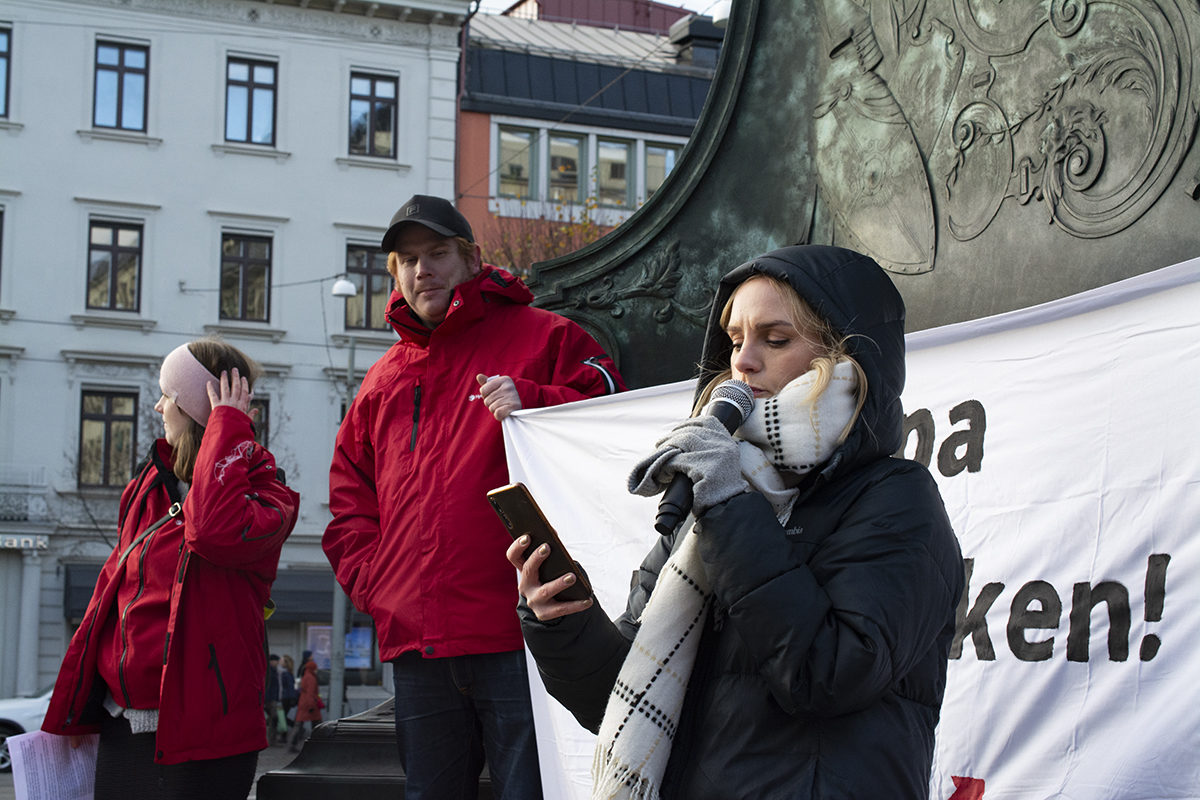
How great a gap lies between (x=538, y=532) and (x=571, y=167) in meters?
27.0

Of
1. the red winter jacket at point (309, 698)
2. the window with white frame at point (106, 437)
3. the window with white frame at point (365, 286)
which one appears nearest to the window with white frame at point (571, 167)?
the window with white frame at point (365, 286)

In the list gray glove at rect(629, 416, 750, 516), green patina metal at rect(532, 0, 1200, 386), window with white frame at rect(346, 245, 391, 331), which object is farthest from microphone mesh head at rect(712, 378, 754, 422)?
window with white frame at rect(346, 245, 391, 331)

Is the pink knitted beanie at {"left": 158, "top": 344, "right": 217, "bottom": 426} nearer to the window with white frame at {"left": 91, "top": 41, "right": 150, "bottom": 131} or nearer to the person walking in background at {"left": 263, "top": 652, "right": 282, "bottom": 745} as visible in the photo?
the person walking in background at {"left": 263, "top": 652, "right": 282, "bottom": 745}

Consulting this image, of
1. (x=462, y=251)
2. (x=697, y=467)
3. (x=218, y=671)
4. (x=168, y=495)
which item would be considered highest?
(x=462, y=251)

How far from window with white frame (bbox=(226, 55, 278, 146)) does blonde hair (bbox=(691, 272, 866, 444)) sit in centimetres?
2445

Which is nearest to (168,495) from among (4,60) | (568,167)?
(4,60)

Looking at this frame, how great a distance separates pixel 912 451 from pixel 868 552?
6.04ft

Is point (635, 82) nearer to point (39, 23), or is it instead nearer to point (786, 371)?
point (39, 23)

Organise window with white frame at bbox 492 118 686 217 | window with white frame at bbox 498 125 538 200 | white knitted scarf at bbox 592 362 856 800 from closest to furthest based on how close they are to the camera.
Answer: white knitted scarf at bbox 592 362 856 800 → window with white frame at bbox 492 118 686 217 → window with white frame at bbox 498 125 538 200

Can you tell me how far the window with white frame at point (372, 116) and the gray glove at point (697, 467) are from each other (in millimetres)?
24766

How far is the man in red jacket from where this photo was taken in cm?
379

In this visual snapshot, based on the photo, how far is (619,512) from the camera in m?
4.43

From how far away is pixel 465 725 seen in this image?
3.86 metres

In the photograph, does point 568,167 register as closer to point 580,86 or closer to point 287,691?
point 580,86
